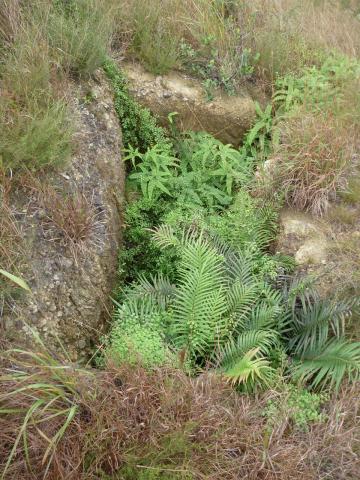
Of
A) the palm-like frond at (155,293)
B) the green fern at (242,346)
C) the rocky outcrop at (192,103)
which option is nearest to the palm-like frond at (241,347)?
the green fern at (242,346)

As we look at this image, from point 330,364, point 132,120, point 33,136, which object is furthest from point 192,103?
point 330,364

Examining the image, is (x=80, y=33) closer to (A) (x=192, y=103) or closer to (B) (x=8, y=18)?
(B) (x=8, y=18)

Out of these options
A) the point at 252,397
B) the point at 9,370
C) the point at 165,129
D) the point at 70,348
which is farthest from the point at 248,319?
the point at 165,129

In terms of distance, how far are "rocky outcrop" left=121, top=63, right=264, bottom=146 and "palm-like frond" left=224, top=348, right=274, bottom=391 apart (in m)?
2.40

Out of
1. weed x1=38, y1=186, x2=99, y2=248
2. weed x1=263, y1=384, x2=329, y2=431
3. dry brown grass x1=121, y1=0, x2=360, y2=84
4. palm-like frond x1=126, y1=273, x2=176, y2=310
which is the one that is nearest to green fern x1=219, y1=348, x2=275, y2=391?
weed x1=263, y1=384, x2=329, y2=431

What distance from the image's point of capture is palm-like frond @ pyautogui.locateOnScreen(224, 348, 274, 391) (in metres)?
2.61

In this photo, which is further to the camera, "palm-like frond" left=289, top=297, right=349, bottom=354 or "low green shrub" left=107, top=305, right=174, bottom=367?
"palm-like frond" left=289, top=297, right=349, bottom=354

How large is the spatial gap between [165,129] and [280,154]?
105cm

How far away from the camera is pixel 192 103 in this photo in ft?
14.3

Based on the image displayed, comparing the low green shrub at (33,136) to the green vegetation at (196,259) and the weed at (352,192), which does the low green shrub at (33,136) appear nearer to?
the green vegetation at (196,259)

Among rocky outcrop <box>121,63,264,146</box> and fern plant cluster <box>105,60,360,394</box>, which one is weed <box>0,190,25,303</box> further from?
rocky outcrop <box>121,63,264,146</box>

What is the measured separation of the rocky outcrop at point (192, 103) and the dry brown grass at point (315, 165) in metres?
0.71

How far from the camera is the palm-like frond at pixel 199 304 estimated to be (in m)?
2.94

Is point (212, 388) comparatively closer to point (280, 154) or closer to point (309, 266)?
point (309, 266)
